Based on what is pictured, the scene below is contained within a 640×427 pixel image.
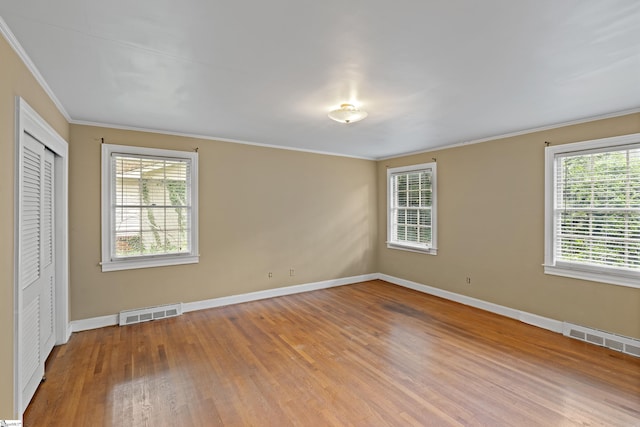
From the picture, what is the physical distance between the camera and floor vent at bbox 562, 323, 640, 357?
321 cm

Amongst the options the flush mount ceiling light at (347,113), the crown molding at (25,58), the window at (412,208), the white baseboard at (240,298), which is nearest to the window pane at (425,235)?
the window at (412,208)

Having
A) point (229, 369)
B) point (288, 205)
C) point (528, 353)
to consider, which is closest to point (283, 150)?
point (288, 205)

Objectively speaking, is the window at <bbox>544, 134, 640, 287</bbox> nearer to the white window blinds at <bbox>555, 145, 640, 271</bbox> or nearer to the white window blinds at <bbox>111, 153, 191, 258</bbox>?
the white window blinds at <bbox>555, 145, 640, 271</bbox>

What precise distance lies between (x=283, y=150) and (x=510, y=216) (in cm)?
366

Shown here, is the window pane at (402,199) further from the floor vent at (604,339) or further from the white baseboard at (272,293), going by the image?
the floor vent at (604,339)

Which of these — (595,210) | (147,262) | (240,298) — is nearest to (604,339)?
(595,210)

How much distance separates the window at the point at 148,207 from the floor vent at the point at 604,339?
496 centimetres

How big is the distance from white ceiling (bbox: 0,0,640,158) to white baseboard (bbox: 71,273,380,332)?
252cm

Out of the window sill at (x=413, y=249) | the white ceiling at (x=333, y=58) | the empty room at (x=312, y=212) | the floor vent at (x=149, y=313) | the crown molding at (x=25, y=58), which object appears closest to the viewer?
the white ceiling at (x=333, y=58)

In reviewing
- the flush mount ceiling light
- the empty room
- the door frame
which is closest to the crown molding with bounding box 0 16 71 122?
the empty room

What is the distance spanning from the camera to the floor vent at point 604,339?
321 cm

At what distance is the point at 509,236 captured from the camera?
4.35 m

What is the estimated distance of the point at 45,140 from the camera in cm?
271

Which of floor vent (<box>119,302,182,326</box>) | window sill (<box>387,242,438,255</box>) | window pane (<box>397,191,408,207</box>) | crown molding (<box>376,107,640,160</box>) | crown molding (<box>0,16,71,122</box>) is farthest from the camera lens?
window pane (<box>397,191,408,207</box>)
